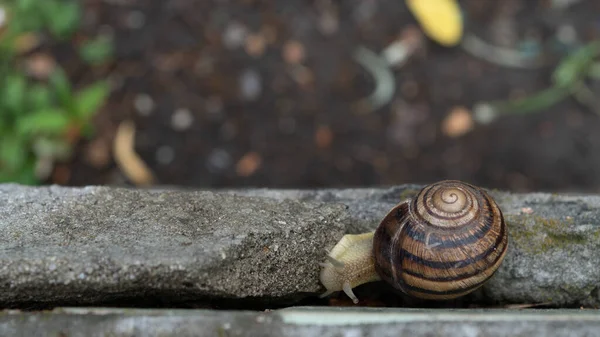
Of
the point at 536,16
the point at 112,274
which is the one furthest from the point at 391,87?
the point at 112,274

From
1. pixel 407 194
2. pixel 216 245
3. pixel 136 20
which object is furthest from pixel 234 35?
pixel 216 245

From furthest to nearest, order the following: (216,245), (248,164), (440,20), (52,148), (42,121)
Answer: (440,20), (248,164), (52,148), (42,121), (216,245)

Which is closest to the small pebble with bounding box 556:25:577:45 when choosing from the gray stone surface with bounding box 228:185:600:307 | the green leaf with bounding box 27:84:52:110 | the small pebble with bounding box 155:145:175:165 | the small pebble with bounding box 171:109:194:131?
the gray stone surface with bounding box 228:185:600:307

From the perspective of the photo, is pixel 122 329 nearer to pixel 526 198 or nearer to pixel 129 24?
pixel 526 198

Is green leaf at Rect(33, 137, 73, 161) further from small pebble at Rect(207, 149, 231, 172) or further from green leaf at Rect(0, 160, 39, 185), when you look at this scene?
small pebble at Rect(207, 149, 231, 172)

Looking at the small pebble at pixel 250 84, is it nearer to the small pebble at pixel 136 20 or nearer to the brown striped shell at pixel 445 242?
the small pebble at pixel 136 20

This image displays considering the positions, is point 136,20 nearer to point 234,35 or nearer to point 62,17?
point 62,17
